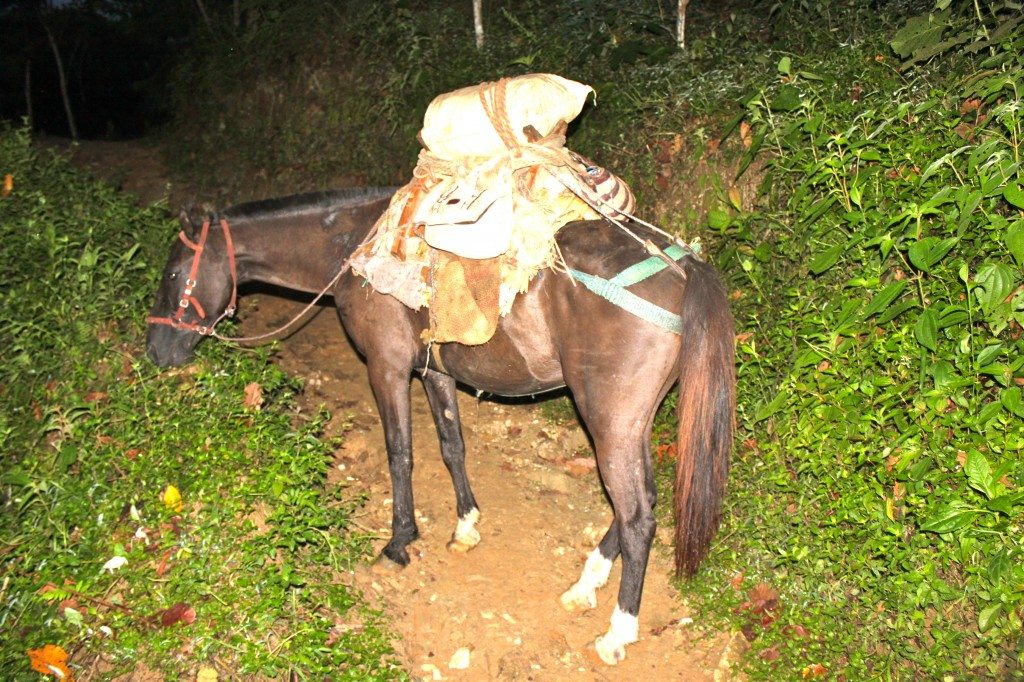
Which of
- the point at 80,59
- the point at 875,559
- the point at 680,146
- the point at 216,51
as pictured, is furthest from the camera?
the point at 80,59

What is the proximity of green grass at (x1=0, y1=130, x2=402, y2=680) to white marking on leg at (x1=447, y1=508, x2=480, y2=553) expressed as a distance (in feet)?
1.98

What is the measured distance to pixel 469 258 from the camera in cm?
366

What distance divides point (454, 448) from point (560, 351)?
1.36 meters

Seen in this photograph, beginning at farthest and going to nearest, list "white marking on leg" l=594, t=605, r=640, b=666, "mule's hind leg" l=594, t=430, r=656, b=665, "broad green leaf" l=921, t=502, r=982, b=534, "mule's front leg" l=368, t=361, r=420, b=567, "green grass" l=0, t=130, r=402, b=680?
1. "mule's front leg" l=368, t=361, r=420, b=567
2. "white marking on leg" l=594, t=605, r=640, b=666
3. "mule's hind leg" l=594, t=430, r=656, b=665
4. "green grass" l=0, t=130, r=402, b=680
5. "broad green leaf" l=921, t=502, r=982, b=534

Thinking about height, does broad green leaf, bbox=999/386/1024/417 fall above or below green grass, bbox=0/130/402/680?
above

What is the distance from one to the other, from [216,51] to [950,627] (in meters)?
10.2

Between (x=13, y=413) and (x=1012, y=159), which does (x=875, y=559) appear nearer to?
(x=1012, y=159)

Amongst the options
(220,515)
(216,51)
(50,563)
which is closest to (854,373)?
(220,515)

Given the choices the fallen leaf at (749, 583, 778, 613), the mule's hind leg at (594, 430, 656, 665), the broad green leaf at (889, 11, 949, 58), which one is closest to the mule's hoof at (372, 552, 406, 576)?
the mule's hind leg at (594, 430, 656, 665)

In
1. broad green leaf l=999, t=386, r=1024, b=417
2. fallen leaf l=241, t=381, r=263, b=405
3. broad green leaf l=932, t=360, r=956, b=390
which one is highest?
broad green leaf l=999, t=386, r=1024, b=417

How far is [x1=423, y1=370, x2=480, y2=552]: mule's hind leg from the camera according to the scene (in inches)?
180

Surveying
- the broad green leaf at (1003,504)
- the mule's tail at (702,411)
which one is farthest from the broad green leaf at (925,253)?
the broad green leaf at (1003,504)

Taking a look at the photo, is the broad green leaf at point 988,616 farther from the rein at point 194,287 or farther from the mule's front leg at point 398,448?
the rein at point 194,287

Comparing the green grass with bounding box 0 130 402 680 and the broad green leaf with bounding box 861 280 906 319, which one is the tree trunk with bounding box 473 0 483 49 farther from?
the broad green leaf with bounding box 861 280 906 319
